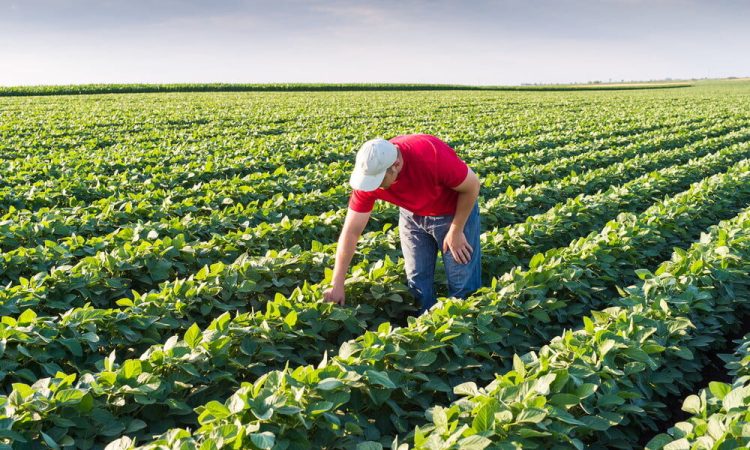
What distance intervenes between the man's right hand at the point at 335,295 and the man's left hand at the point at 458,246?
82 cm

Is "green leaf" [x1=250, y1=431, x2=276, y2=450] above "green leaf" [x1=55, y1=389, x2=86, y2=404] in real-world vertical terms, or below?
above

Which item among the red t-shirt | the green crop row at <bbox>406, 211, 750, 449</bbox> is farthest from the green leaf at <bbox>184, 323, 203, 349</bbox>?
the green crop row at <bbox>406, 211, 750, 449</bbox>

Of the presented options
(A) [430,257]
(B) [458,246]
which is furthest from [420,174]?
(A) [430,257]

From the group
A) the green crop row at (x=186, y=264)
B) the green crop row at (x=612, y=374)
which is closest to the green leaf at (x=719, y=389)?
the green crop row at (x=612, y=374)

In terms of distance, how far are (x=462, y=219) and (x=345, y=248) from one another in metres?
0.84

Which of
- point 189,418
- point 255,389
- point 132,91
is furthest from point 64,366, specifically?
point 132,91

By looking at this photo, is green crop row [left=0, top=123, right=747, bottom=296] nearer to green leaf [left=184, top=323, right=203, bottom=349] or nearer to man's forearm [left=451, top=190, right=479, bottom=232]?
green leaf [left=184, top=323, right=203, bottom=349]

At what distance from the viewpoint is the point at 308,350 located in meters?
3.94

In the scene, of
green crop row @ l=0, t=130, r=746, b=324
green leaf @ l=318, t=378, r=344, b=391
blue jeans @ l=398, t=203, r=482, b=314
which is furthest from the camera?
green crop row @ l=0, t=130, r=746, b=324

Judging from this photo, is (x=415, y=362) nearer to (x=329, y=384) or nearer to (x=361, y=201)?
(x=329, y=384)

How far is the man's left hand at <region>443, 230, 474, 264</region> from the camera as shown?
13.4 feet

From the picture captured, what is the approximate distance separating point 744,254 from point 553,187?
12.8ft

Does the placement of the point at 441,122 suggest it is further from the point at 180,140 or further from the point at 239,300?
the point at 239,300

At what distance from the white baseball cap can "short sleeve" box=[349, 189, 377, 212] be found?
0.83 feet
